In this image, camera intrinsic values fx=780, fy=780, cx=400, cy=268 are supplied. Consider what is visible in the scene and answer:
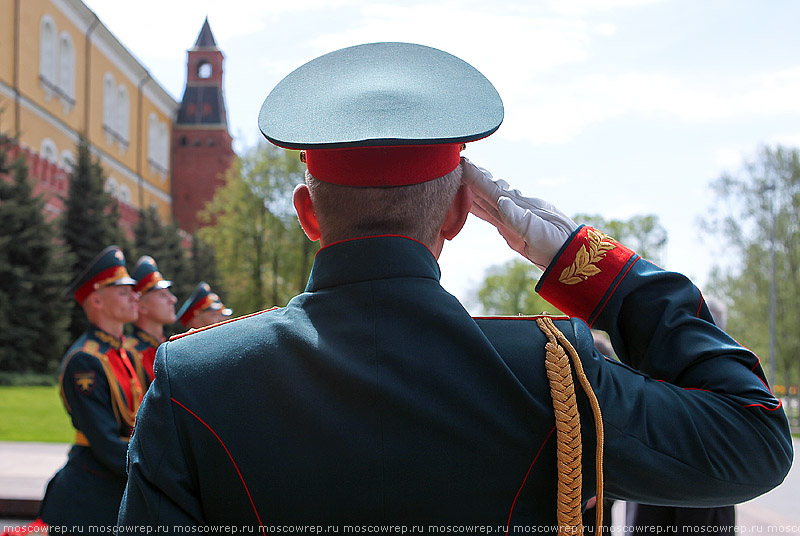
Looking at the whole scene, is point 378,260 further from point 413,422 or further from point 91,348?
point 91,348

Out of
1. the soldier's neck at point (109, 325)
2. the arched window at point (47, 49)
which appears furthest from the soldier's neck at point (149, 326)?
the arched window at point (47, 49)

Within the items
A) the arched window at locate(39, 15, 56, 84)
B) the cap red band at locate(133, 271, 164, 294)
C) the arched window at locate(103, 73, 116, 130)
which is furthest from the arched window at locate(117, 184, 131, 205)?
the cap red band at locate(133, 271, 164, 294)

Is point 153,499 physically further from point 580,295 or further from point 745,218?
point 745,218

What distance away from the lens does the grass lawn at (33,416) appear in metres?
13.4

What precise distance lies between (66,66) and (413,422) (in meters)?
38.6

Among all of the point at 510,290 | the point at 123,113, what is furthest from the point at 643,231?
the point at 123,113

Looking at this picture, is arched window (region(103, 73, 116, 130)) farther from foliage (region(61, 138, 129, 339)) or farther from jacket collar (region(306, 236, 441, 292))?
jacket collar (region(306, 236, 441, 292))

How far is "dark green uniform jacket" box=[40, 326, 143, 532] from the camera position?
14.5 feet

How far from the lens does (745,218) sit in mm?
32375

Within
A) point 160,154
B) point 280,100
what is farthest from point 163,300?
point 160,154

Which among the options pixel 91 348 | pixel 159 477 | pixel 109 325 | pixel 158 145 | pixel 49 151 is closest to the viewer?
pixel 159 477

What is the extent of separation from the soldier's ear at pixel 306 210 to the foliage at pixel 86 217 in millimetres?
27558

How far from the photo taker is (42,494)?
754cm

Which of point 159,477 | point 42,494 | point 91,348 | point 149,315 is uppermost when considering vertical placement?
point 159,477
